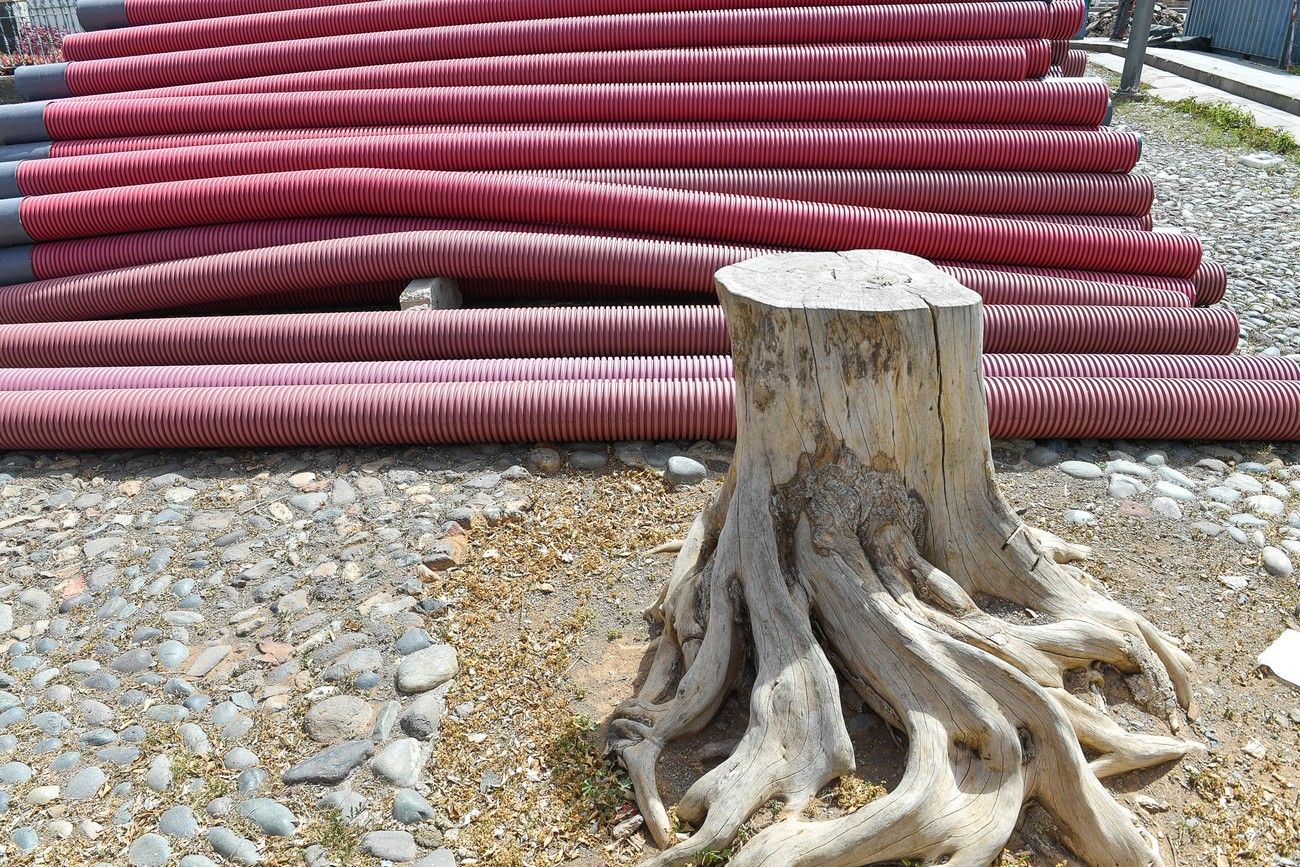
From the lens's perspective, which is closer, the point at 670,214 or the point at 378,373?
the point at 378,373

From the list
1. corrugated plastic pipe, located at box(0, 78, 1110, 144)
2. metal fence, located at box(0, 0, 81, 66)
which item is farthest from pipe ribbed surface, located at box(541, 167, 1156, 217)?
metal fence, located at box(0, 0, 81, 66)

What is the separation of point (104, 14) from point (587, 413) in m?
7.11

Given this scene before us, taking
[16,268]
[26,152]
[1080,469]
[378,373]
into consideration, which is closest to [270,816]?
[378,373]

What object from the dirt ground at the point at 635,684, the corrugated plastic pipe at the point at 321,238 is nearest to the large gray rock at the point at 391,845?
the dirt ground at the point at 635,684

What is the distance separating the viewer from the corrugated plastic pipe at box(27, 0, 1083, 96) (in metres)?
7.44

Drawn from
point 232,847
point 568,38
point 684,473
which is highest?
point 568,38

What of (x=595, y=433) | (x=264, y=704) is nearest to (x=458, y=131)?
(x=595, y=433)

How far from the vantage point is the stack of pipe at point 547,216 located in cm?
517

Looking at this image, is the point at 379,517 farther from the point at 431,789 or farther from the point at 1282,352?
the point at 1282,352

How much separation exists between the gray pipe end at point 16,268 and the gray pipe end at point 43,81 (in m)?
2.32

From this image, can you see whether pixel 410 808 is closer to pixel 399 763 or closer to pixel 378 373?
pixel 399 763

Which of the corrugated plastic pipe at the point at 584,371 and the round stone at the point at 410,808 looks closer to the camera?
the round stone at the point at 410,808

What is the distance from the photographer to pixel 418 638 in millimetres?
3730

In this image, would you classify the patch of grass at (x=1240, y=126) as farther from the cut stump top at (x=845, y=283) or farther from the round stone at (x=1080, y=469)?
the cut stump top at (x=845, y=283)
